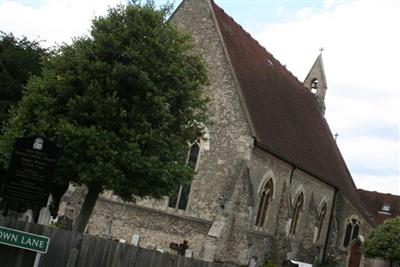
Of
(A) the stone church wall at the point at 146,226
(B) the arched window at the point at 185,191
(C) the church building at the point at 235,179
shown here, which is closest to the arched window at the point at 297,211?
(C) the church building at the point at 235,179

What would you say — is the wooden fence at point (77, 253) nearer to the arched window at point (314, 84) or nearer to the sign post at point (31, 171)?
the sign post at point (31, 171)

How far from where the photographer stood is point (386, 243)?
2964 centimetres

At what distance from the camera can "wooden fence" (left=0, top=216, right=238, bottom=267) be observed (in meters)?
10.0

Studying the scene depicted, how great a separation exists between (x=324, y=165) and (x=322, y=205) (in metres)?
2.33

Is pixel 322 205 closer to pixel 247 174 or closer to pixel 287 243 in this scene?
pixel 287 243

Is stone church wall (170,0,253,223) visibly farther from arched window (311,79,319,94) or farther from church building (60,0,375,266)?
arched window (311,79,319,94)

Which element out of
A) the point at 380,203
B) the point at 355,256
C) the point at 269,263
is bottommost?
the point at 269,263

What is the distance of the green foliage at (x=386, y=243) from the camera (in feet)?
96.9

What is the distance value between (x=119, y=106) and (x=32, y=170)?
509 cm

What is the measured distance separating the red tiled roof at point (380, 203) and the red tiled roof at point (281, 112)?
164 inches

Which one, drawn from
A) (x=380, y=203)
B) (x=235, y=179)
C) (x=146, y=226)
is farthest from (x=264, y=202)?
(x=380, y=203)

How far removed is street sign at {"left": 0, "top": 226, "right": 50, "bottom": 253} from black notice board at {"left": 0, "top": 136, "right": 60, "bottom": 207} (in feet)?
6.72

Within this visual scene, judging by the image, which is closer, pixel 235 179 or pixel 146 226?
pixel 235 179

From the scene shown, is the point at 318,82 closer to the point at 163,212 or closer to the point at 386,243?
the point at 386,243
